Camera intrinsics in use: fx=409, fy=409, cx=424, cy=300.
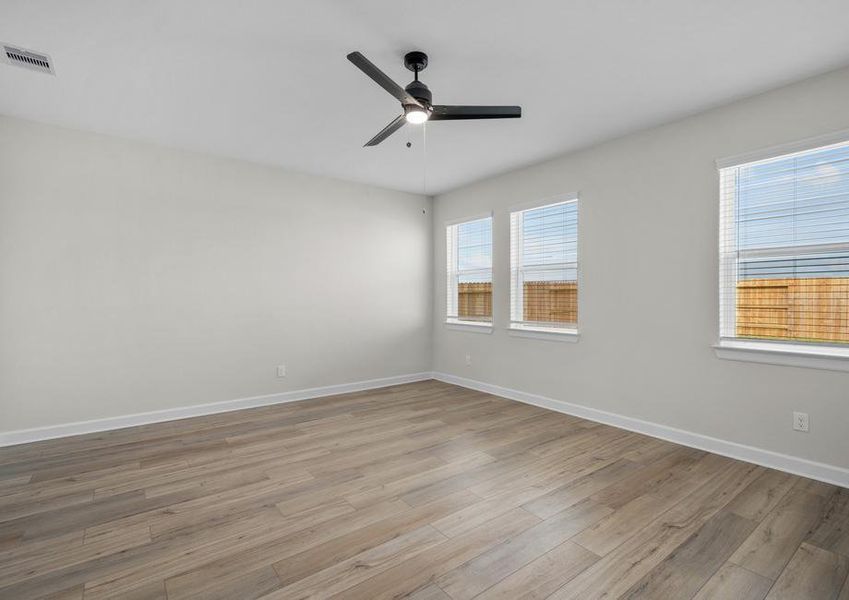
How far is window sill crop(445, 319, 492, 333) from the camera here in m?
5.15

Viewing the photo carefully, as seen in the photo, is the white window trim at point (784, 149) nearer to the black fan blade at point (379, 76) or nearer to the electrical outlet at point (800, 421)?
the electrical outlet at point (800, 421)

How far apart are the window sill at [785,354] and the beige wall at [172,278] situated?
146 inches

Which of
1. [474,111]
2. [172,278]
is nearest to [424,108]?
[474,111]

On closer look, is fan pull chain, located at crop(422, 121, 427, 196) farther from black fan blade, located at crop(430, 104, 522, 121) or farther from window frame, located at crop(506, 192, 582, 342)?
window frame, located at crop(506, 192, 582, 342)

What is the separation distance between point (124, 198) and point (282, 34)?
257cm

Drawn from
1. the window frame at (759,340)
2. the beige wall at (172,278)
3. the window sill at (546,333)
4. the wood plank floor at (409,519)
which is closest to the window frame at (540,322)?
the window sill at (546,333)

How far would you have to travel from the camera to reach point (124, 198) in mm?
3805

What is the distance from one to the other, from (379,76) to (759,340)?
3154 millimetres

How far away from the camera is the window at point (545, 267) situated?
4234 mm

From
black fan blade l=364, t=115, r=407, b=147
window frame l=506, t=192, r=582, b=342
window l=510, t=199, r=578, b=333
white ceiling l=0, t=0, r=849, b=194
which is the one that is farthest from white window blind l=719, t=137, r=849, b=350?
black fan blade l=364, t=115, r=407, b=147

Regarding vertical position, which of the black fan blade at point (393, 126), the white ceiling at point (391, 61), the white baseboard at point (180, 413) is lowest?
the white baseboard at point (180, 413)

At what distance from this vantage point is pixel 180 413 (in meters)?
4.06

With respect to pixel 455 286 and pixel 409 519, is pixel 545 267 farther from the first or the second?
pixel 409 519

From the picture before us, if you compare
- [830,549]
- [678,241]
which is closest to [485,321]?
[678,241]
